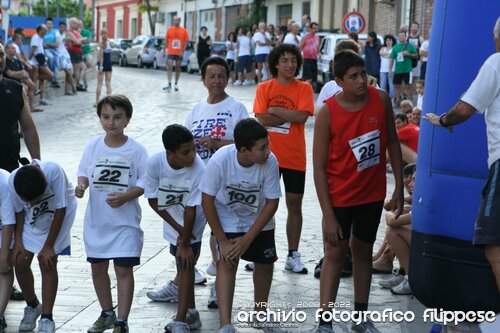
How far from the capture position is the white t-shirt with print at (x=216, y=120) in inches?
303

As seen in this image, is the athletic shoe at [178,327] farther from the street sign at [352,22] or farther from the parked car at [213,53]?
the parked car at [213,53]

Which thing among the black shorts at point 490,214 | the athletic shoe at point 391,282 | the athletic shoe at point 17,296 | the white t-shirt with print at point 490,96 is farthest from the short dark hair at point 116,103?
the athletic shoe at point 391,282

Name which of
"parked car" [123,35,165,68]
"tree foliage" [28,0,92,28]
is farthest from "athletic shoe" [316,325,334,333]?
"tree foliage" [28,0,92,28]

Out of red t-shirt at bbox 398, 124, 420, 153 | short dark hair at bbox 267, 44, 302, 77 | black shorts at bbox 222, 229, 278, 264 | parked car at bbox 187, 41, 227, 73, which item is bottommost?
parked car at bbox 187, 41, 227, 73

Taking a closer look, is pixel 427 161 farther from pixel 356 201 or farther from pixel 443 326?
pixel 443 326

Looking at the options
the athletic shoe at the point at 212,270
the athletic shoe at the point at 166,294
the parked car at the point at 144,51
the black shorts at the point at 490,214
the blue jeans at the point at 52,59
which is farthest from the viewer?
the parked car at the point at 144,51

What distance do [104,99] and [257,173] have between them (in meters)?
1.08

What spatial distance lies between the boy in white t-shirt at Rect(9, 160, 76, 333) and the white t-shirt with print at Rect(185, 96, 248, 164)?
124cm

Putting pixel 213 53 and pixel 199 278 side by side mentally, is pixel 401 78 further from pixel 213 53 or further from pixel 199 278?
pixel 213 53

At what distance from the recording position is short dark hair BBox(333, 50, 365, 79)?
256 inches

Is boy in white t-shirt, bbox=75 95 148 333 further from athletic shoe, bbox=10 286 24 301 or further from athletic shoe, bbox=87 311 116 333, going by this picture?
athletic shoe, bbox=10 286 24 301

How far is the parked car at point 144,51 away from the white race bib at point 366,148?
4309cm

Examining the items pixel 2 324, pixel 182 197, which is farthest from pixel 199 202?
pixel 2 324

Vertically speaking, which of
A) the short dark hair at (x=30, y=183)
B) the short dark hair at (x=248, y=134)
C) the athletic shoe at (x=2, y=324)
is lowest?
the athletic shoe at (x=2, y=324)
